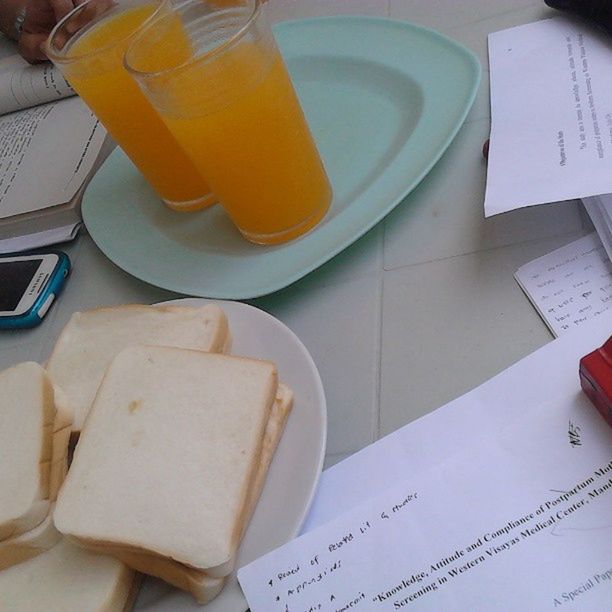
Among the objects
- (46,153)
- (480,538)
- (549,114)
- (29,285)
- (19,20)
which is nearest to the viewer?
(480,538)

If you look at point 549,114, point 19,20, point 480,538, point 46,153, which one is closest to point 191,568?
point 480,538

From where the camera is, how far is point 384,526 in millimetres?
449

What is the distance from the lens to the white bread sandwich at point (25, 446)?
472mm

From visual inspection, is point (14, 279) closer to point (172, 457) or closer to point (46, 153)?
point (46, 153)

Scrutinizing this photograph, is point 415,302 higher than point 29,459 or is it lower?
lower

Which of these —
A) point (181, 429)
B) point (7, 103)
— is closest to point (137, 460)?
point (181, 429)

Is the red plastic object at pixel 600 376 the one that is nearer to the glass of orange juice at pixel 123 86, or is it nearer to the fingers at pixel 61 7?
the glass of orange juice at pixel 123 86

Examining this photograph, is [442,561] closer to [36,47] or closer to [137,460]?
[137,460]

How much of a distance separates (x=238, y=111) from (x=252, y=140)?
3 centimetres

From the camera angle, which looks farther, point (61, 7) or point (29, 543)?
point (61, 7)

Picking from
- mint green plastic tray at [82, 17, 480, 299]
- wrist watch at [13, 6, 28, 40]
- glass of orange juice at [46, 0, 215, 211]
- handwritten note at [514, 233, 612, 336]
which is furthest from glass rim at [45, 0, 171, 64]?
wrist watch at [13, 6, 28, 40]

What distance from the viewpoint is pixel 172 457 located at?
0.47m

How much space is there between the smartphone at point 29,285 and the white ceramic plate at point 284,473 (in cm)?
28

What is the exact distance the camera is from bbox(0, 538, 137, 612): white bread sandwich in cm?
44
